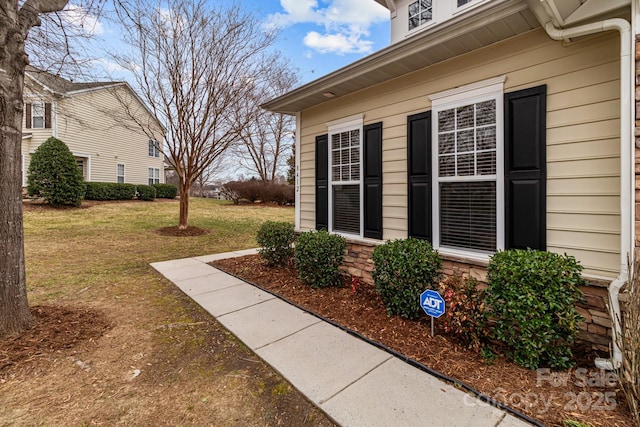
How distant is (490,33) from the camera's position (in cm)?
293

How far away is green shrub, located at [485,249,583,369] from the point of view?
86.8 inches

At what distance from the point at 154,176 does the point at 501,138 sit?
21.9m

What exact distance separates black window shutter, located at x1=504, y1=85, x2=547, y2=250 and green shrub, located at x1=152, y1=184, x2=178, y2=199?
19.8 meters

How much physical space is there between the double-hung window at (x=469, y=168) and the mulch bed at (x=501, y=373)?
112 centimetres

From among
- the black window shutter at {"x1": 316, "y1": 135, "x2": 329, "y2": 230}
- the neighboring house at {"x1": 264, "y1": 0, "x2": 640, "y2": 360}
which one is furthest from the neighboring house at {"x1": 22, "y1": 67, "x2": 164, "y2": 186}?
the neighboring house at {"x1": 264, "y1": 0, "x2": 640, "y2": 360}

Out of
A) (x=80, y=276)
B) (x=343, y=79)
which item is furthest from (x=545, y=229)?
(x=80, y=276)

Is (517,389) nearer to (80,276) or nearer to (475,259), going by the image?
(475,259)

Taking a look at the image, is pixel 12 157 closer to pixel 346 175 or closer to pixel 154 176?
pixel 346 175

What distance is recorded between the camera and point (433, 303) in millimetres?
2729

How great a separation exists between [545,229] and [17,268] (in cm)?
516

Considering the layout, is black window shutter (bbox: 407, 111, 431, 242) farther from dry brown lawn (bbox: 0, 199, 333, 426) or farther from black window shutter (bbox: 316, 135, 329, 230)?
dry brown lawn (bbox: 0, 199, 333, 426)

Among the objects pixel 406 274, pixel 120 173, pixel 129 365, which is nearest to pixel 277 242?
pixel 406 274

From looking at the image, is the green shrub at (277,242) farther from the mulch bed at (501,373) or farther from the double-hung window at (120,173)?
the double-hung window at (120,173)

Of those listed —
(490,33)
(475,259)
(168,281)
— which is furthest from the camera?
(168,281)
